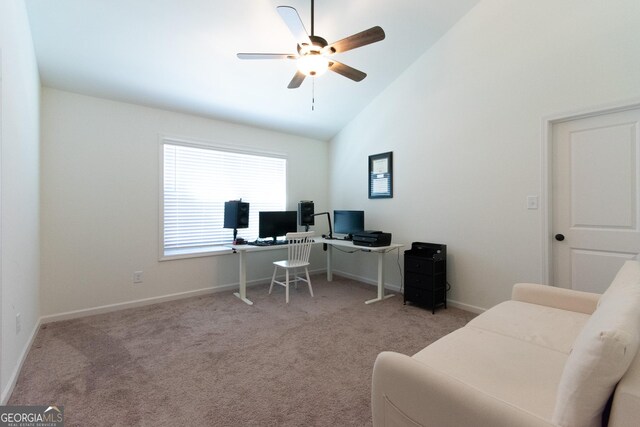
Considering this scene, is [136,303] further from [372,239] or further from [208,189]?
[372,239]

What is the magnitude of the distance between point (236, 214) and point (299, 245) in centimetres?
94

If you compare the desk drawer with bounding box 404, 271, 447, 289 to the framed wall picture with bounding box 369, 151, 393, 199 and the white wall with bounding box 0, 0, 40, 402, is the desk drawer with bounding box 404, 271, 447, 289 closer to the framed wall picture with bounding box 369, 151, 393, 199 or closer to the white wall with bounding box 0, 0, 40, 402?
the framed wall picture with bounding box 369, 151, 393, 199

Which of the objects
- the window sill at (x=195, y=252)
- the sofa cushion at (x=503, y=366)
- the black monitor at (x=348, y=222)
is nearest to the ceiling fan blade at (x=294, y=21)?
the sofa cushion at (x=503, y=366)

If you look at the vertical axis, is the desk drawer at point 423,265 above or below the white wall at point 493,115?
below

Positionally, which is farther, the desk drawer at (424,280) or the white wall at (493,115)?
the desk drawer at (424,280)

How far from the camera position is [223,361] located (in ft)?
7.41

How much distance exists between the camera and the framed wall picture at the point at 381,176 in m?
4.07

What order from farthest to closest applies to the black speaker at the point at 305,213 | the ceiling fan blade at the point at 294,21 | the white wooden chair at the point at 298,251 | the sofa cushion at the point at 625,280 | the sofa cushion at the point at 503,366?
the black speaker at the point at 305,213 → the white wooden chair at the point at 298,251 → the ceiling fan blade at the point at 294,21 → the sofa cushion at the point at 625,280 → the sofa cushion at the point at 503,366

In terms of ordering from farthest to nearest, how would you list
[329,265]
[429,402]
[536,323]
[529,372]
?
1. [329,265]
2. [536,323]
3. [529,372]
4. [429,402]

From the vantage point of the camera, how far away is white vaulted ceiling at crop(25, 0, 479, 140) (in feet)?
8.02

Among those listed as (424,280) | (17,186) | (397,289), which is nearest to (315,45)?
(17,186)

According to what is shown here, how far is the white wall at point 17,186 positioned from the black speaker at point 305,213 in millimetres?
2937

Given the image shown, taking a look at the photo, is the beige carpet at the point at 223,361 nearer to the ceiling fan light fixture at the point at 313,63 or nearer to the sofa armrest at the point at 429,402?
the sofa armrest at the point at 429,402

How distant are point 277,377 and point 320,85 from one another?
3.27 meters
